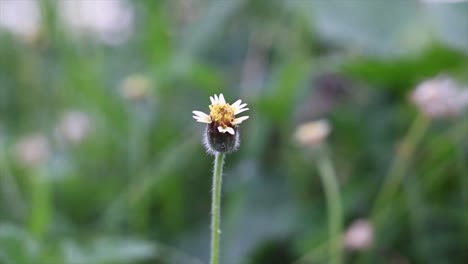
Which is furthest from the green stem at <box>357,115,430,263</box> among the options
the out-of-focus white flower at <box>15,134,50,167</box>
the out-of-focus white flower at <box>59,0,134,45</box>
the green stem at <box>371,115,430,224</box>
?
the out-of-focus white flower at <box>59,0,134,45</box>

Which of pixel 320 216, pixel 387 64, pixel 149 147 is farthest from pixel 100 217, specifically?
pixel 387 64

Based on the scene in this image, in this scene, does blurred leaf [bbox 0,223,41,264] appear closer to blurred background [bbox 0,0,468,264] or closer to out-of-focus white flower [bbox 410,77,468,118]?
blurred background [bbox 0,0,468,264]

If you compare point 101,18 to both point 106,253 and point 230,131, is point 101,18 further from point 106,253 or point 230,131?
point 230,131

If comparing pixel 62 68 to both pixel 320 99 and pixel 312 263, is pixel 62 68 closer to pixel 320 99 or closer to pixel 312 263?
pixel 320 99

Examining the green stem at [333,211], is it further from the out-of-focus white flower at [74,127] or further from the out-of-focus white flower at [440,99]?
the out-of-focus white flower at [74,127]

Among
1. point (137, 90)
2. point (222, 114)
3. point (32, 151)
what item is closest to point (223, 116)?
point (222, 114)
